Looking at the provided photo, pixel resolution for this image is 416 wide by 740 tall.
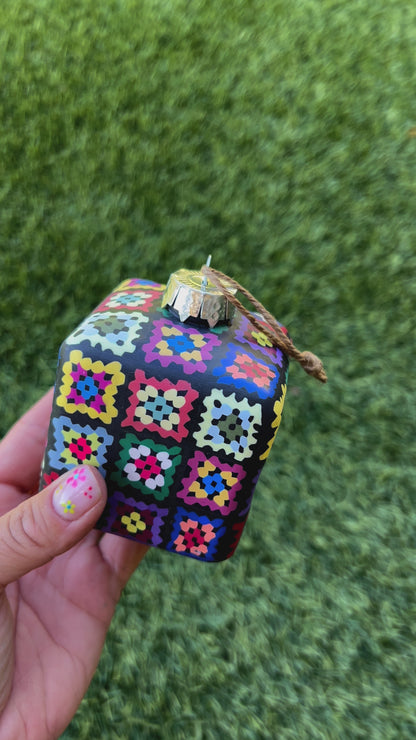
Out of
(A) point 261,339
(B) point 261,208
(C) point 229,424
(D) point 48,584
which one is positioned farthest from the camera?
(B) point 261,208

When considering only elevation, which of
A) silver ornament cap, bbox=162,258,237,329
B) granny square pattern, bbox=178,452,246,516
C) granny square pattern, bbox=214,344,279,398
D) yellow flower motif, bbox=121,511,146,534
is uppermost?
silver ornament cap, bbox=162,258,237,329

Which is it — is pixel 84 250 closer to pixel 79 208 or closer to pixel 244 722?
pixel 79 208

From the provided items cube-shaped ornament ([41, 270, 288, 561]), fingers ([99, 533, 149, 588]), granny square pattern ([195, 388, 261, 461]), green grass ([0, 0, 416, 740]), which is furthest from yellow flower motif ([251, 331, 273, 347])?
green grass ([0, 0, 416, 740])

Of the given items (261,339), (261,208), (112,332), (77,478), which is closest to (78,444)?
(77,478)

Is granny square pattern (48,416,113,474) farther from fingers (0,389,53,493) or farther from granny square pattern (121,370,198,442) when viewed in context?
fingers (0,389,53,493)

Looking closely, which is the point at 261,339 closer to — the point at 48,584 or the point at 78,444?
the point at 78,444

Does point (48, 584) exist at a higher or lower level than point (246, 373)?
lower

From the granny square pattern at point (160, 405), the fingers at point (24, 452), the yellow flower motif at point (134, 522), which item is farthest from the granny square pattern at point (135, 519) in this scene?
the fingers at point (24, 452)
